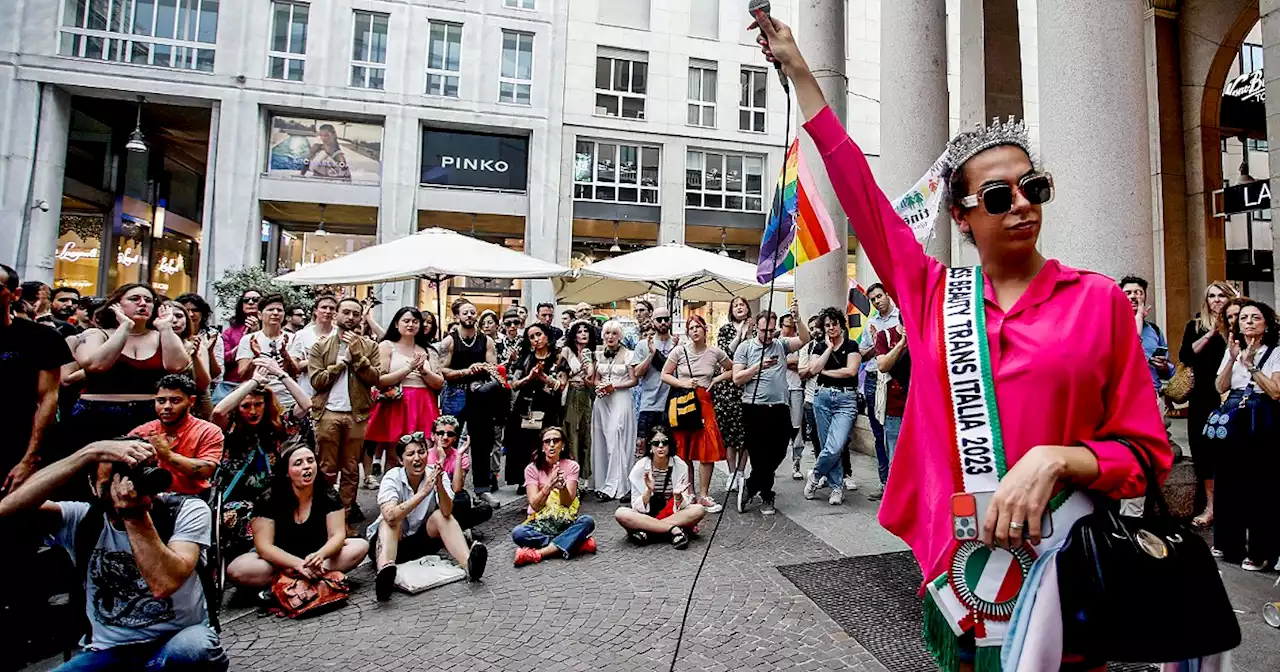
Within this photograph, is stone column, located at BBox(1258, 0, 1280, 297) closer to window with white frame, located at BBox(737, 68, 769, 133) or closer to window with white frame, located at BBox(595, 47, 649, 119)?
window with white frame, located at BBox(737, 68, 769, 133)

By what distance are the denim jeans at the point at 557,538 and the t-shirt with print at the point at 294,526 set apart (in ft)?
5.08

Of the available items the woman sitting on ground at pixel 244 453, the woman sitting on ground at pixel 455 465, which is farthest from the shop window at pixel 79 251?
the woman sitting on ground at pixel 455 465

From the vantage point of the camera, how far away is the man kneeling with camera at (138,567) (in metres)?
2.91

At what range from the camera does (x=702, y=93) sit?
2664cm

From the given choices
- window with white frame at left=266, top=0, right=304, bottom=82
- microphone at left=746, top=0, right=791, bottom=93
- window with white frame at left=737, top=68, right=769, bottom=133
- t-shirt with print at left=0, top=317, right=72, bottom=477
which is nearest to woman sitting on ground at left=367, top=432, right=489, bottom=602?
t-shirt with print at left=0, top=317, right=72, bottom=477

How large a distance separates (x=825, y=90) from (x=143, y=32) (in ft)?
79.3

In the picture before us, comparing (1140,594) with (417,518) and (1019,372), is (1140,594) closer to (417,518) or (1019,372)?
(1019,372)

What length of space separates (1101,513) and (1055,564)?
148mm

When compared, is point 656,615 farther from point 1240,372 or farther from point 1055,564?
point 1240,372

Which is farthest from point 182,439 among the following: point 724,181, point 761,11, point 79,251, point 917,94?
point 79,251

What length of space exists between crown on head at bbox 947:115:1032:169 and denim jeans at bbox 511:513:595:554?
15.0ft

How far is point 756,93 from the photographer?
89.0 feet

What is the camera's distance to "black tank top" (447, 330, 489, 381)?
7.70 m

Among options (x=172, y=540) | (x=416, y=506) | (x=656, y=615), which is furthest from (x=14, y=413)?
(x=656, y=615)
